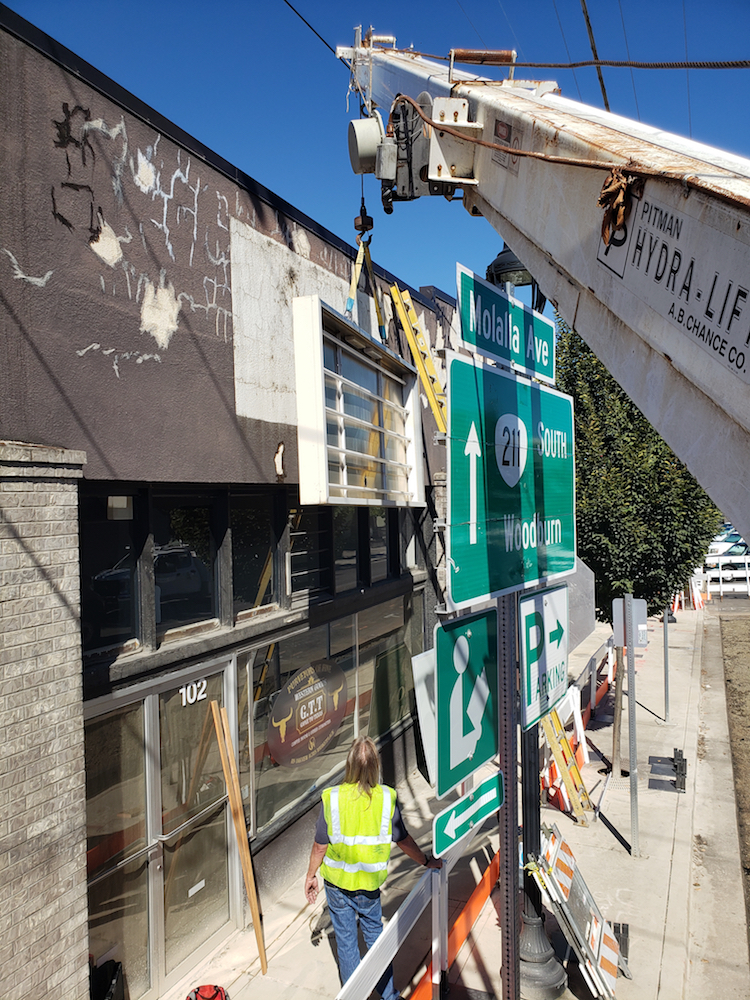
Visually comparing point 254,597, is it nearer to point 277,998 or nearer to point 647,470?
point 277,998

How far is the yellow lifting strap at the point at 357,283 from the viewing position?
770 cm

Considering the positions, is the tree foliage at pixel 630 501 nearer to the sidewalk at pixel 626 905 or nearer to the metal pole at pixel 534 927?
the sidewalk at pixel 626 905

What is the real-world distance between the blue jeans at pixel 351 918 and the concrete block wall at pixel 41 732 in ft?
4.96

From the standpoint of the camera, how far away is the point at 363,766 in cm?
455

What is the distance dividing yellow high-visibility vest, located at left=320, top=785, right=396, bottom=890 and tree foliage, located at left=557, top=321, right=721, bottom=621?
7.23 metres

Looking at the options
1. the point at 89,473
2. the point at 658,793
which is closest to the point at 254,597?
the point at 89,473

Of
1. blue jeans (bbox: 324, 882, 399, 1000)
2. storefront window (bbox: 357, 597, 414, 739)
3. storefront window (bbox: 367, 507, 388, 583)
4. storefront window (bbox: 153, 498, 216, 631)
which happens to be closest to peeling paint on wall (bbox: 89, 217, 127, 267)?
storefront window (bbox: 153, 498, 216, 631)

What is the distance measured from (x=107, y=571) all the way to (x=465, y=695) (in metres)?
2.62

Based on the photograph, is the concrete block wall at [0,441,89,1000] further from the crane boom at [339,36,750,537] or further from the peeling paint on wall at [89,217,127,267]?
the crane boom at [339,36,750,537]

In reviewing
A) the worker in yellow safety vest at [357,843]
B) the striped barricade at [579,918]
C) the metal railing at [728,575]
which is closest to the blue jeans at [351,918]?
the worker in yellow safety vest at [357,843]

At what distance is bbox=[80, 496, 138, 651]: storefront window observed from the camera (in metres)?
4.60

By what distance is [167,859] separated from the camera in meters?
5.22

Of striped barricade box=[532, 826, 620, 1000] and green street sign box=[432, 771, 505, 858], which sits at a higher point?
green street sign box=[432, 771, 505, 858]

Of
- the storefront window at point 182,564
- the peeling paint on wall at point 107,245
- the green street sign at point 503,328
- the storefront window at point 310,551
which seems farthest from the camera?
the storefront window at point 310,551
